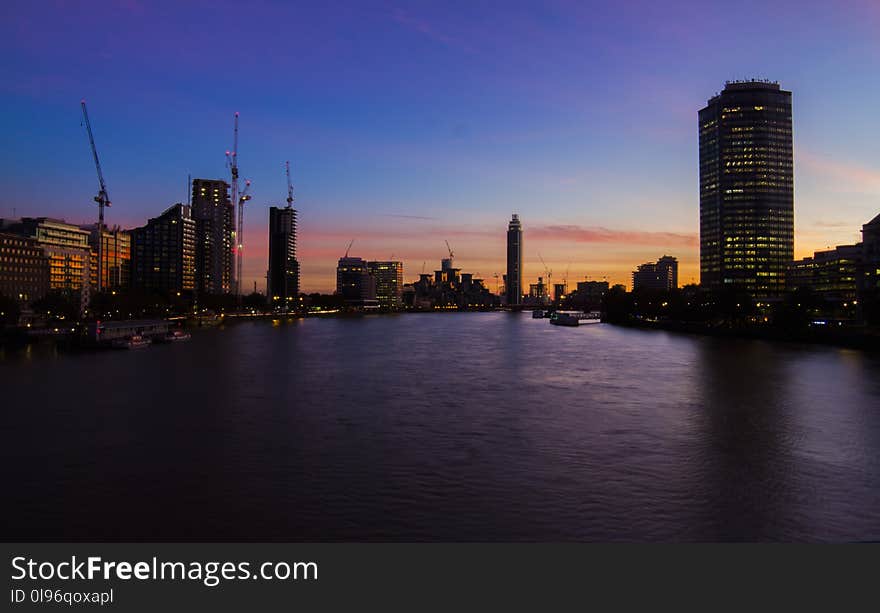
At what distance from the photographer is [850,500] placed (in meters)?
14.3

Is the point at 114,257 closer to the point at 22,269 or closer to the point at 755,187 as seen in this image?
the point at 22,269

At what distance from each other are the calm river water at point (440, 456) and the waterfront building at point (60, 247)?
107 m

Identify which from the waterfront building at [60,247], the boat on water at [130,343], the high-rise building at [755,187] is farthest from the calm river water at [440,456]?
the high-rise building at [755,187]

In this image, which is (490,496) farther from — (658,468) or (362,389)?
(362,389)

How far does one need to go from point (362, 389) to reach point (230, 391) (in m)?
6.57

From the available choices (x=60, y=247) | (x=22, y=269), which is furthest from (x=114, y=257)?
(x=22, y=269)

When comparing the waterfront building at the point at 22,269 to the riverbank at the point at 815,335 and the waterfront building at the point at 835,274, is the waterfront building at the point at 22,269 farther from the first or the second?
the waterfront building at the point at 835,274

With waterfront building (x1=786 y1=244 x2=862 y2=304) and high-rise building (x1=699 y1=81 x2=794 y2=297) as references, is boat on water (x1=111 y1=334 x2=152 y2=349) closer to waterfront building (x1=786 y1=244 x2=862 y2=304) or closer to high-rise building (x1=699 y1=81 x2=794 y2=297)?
waterfront building (x1=786 y1=244 x2=862 y2=304)

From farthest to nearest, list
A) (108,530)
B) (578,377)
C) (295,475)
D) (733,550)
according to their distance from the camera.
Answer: (578,377) < (295,475) < (108,530) < (733,550)

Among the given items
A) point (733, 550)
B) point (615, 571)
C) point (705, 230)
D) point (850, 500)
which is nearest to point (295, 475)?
point (615, 571)

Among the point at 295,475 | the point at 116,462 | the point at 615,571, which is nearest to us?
the point at 615,571

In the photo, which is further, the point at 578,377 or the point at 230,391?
the point at 578,377

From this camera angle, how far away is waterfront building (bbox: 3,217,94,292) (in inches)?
5236

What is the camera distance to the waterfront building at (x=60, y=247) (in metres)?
133
